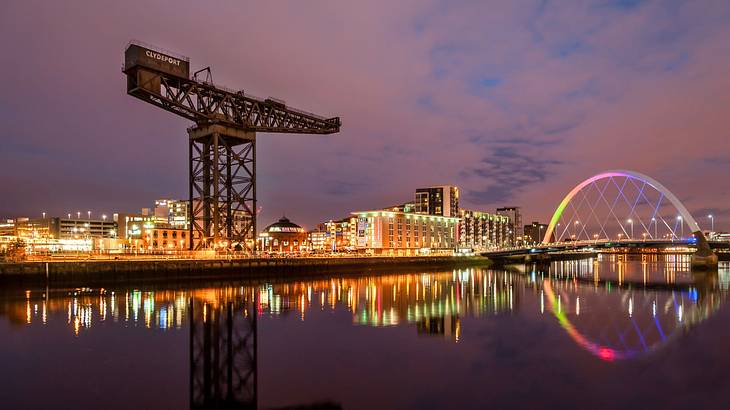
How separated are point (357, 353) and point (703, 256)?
233 ft

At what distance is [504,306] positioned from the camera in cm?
3412

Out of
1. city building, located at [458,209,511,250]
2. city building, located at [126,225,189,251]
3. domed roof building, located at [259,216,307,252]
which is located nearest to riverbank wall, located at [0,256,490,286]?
city building, located at [126,225,189,251]

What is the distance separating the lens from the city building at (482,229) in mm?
167500

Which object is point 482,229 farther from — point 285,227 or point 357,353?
point 357,353

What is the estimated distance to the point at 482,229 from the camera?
17925 centimetres

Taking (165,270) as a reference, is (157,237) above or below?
above

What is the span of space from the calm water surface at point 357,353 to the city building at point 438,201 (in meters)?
122

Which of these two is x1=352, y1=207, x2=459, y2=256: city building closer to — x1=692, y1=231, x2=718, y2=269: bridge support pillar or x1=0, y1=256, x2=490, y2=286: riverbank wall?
x1=0, y1=256, x2=490, y2=286: riverbank wall

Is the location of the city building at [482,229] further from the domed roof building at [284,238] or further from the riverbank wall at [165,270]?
the riverbank wall at [165,270]

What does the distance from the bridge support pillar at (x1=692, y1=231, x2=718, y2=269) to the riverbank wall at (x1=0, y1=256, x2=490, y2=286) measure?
4659 centimetres

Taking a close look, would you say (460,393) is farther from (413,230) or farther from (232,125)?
(413,230)

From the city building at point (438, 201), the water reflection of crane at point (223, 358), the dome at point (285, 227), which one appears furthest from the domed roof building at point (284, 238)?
the water reflection of crane at point (223, 358)

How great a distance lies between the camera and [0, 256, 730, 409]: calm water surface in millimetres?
14438

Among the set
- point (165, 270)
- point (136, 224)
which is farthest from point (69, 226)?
point (165, 270)
